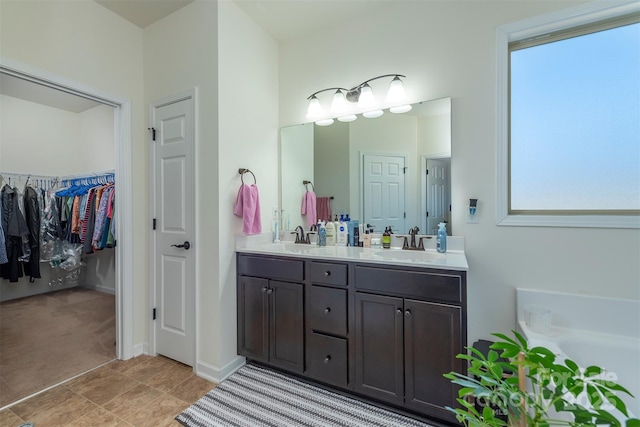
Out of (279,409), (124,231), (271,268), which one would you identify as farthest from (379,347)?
(124,231)

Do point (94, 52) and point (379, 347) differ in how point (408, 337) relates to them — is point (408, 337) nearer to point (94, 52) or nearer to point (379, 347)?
point (379, 347)

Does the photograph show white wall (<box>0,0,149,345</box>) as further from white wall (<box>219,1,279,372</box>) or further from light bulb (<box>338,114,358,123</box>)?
light bulb (<box>338,114,358,123</box>)

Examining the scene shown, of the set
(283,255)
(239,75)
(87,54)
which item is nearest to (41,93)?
(87,54)

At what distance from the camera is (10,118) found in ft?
11.5

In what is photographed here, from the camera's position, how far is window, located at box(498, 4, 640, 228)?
1.58 meters

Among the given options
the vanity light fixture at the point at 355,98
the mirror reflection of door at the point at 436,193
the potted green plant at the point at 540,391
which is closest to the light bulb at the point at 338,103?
the vanity light fixture at the point at 355,98

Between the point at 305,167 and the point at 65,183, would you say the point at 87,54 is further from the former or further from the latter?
the point at 65,183

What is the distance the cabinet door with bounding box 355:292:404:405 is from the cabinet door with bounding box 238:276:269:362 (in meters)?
0.71

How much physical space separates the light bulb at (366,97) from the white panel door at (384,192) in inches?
16.0

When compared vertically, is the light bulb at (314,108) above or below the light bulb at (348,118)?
above

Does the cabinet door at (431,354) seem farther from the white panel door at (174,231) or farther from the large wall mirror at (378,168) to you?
the white panel door at (174,231)

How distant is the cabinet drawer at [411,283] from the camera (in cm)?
145

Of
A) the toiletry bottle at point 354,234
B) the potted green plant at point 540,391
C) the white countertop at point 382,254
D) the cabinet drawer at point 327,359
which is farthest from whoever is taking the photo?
the toiletry bottle at point 354,234

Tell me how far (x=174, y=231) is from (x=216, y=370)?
3.69ft
